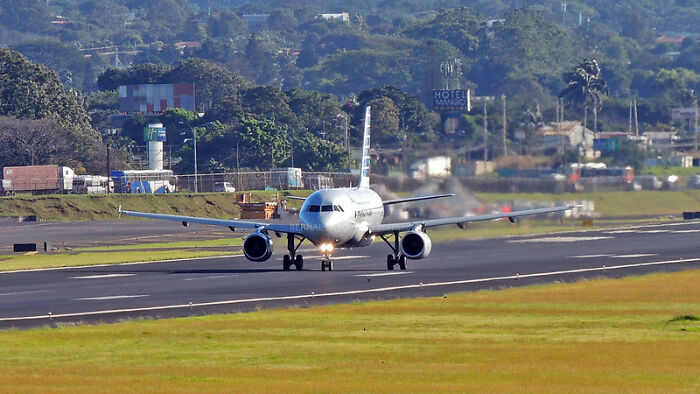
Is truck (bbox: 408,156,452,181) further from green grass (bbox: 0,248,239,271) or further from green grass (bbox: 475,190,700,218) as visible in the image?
green grass (bbox: 0,248,239,271)

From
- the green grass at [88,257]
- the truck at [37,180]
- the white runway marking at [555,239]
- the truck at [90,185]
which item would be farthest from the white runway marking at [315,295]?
the truck at [90,185]

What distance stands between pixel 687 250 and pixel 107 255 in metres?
43.0

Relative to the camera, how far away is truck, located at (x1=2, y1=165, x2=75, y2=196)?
596 feet

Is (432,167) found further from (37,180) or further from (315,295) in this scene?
(37,180)

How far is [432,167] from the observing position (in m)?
114

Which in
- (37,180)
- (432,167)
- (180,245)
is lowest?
(180,245)

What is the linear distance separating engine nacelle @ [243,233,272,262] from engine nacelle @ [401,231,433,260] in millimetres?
7562

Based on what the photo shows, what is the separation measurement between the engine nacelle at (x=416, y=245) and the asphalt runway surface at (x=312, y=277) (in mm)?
1380

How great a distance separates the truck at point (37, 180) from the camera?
7151 inches

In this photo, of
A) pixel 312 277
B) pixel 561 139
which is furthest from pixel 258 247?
pixel 561 139

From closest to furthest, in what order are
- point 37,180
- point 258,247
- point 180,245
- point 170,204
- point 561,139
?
1. point 258,247
2. point 180,245
3. point 561,139
4. point 170,204
5. point 37,180

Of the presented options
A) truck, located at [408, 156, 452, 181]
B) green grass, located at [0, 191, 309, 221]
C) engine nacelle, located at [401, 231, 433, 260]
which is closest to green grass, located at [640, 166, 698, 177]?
truck, located at [408, 156, 452, 181]

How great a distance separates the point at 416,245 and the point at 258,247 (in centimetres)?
875

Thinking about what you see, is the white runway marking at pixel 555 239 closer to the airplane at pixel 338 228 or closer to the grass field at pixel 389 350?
the airplane at pixel 338 228
